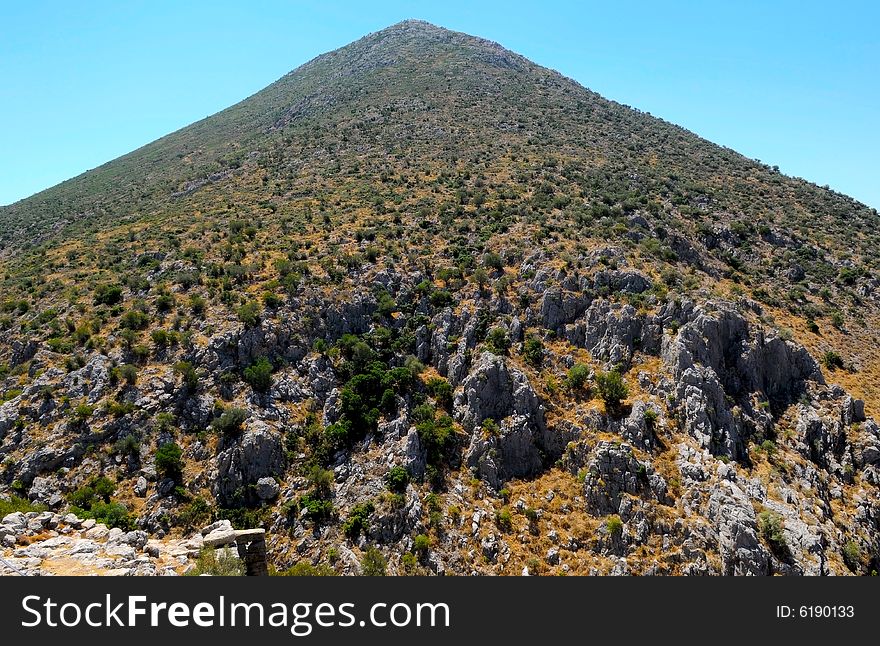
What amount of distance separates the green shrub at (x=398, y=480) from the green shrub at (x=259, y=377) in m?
13.2

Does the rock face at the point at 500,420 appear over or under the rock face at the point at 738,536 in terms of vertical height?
over

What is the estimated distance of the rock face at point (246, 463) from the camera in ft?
103

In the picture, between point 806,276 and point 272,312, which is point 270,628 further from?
point 806,276

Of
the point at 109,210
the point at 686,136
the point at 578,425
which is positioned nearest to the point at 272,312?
the point at 578,425

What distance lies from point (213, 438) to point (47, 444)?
35.5ft

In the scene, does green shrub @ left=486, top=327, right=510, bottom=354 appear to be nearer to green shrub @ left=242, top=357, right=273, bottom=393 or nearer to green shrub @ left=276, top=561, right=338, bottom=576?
green shrub @ left=242, top=357, right=273, bottom=393

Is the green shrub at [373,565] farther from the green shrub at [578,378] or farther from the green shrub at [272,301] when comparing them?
the green shrub at [272,301]

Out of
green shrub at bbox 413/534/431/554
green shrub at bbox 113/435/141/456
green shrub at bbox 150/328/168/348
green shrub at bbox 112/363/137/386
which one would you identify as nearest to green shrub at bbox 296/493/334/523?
green shrub at bbox 413/534/431/554

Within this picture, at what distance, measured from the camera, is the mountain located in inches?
1115

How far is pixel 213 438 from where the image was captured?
33.8m

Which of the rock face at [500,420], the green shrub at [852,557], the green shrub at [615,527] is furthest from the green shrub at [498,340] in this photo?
the green shrub at [852,557]

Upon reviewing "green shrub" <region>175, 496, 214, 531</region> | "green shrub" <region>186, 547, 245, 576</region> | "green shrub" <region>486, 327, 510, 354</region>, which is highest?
"green shrub" <region>486, 327, 510, 354</region>

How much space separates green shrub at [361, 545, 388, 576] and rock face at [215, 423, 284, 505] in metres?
10.1

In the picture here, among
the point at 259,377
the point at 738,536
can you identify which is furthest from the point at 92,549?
the point at 738,536
